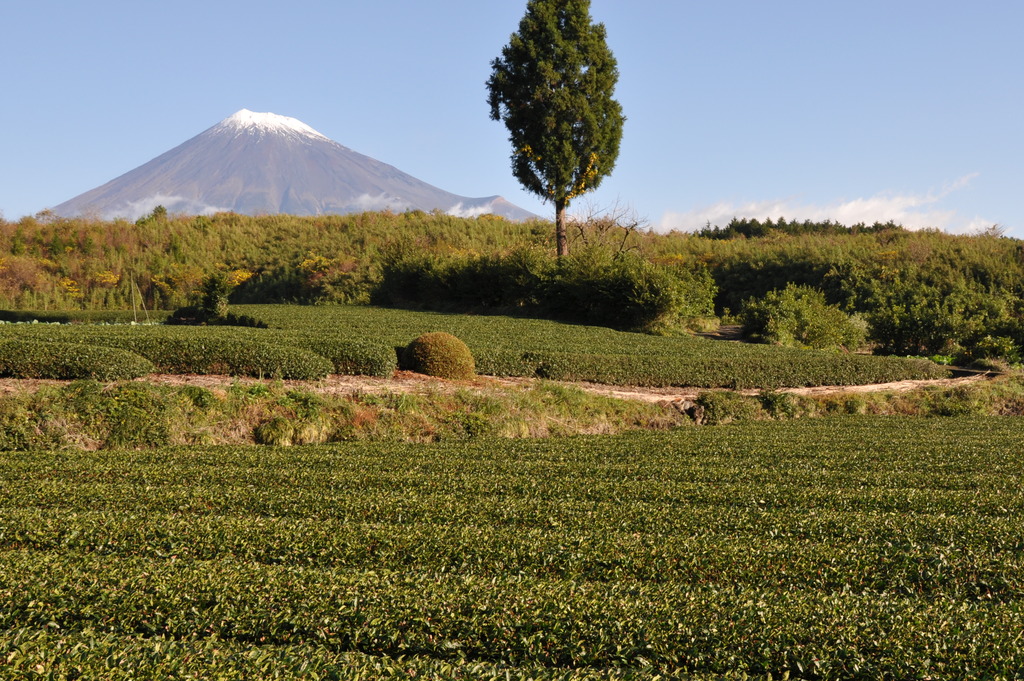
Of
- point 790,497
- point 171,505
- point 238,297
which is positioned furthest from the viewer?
point 238,297

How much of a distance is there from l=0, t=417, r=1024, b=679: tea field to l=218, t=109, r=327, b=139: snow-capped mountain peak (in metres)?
112

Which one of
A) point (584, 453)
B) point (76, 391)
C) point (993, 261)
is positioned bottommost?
point (584, 453)

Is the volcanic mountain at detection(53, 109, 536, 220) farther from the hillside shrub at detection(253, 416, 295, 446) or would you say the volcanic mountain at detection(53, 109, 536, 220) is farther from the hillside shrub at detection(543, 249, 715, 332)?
the hillside shrub at detection(253, 416, 295, 446)

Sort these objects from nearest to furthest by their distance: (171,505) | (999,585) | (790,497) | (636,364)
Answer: (999,585) < (171,505) < (790,497) < (636,364)

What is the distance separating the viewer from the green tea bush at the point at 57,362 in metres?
11.7

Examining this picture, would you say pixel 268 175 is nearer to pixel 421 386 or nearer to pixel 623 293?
pixel 623 293

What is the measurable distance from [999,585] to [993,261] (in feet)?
100

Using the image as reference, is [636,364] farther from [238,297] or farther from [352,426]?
[238,297]

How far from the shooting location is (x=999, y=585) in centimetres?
509

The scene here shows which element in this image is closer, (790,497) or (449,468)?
(790,497)

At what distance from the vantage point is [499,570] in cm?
516

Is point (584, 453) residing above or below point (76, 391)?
below

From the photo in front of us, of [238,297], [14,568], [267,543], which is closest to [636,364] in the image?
[267,543]

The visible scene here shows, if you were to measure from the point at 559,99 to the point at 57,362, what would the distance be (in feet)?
65.1
